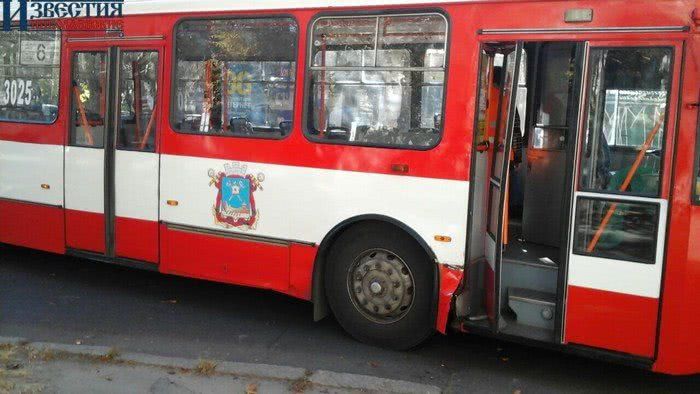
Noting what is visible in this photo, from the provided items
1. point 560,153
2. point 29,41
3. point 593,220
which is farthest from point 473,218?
point 29,41

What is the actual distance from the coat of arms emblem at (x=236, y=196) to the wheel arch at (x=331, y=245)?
27.1 inches

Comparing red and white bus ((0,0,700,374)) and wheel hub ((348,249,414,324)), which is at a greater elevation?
red and white bus ((0,0,700,374))

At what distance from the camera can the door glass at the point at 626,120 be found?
15.1 feet

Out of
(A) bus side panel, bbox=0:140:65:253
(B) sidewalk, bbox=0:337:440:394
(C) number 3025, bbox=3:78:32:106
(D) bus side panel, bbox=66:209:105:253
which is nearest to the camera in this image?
(B) sidewalk, bbox=0:337:440:394

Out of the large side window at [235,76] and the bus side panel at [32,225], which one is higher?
the large side window at [235,76]

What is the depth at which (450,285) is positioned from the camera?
5367mm

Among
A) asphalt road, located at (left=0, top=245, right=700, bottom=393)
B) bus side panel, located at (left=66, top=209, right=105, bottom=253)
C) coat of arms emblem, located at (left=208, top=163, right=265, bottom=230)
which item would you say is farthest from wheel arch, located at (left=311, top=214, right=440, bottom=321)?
bus side panel, located at (left=66, top=209, right=105, bottom=253)

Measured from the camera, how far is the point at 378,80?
5.62 m

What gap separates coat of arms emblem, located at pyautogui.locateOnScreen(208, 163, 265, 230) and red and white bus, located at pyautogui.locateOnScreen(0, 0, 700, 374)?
2 cm

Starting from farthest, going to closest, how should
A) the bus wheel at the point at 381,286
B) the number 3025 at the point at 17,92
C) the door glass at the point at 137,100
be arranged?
1. the number 3025 at the point at 17,92
2. the door glass at the point at 137,100
3. the bus wheel at the point at 381,286

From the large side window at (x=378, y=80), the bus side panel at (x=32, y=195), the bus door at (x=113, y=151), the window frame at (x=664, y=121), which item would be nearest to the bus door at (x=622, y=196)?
the window frame at (x=664, y=121)

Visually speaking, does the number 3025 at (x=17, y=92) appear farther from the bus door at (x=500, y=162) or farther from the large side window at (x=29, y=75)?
the bus door at (x=500, y=162)

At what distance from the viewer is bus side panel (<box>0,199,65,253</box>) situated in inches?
299

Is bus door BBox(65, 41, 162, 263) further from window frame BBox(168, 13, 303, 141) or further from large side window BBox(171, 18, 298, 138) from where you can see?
large side window BBox(171, 18, 298, 138)
